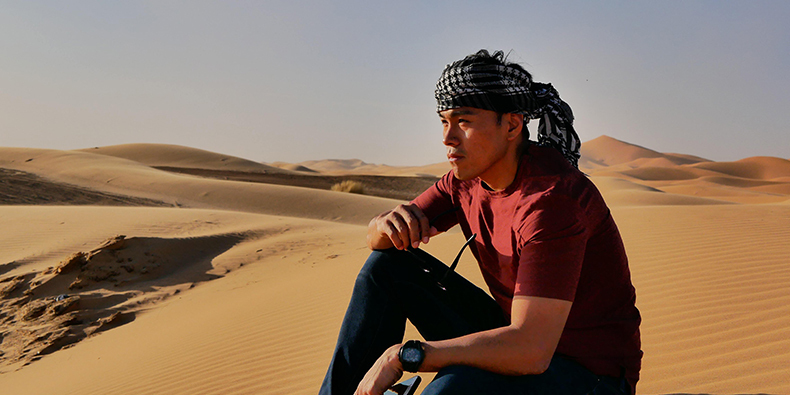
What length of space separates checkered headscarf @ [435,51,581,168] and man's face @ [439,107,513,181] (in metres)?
0.04

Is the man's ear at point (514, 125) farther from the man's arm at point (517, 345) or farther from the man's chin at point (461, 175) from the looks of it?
the man's arm at point (517, 345)

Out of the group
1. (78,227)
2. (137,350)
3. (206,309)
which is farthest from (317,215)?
(137,350)

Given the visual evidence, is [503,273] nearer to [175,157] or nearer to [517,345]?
[517,345]

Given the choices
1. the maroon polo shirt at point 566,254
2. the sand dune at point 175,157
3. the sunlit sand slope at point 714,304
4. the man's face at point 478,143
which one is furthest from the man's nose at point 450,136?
the sand dune at point 175,157

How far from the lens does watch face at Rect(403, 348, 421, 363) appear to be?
1703mm

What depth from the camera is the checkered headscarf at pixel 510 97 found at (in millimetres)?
1984

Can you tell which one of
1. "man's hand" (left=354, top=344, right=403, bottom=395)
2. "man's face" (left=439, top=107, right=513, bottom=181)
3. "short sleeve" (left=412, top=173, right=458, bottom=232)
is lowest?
"man's hand" (left=354, top=344, right=403, bottom=395)

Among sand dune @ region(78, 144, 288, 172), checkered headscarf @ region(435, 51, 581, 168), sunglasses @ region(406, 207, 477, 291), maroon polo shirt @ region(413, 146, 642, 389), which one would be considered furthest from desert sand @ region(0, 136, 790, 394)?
sand dune @ region(78, 144, 288, 172)

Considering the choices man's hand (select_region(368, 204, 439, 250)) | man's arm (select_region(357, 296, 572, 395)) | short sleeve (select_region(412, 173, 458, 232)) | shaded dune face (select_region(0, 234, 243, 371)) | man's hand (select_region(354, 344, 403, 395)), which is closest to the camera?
man's arm (select_region(357, 296, 572, 395))

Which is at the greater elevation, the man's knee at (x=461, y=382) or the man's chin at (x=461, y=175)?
the man's chin at (x=461, y=175)

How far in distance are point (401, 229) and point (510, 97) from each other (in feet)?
2.45

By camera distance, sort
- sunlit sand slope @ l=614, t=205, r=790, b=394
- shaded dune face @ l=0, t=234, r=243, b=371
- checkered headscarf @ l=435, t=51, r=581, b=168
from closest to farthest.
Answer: checkered headscarf @ l=435, t=51, r=581, b=168, sunlit sand slope @ l=614, t=205, r=790, b=394, shaded dune face @ l=0, t=234, r=243, b=371

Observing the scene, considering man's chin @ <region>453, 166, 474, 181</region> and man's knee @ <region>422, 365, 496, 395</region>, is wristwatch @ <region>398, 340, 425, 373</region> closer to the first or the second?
man's knee @ <region>422, 365, 496, 395</region>

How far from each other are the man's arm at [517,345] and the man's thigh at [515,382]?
0.03 meters
